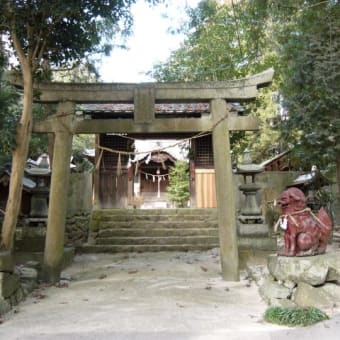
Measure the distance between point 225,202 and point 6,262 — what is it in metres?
3.66

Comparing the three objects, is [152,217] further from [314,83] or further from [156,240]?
[314,83]

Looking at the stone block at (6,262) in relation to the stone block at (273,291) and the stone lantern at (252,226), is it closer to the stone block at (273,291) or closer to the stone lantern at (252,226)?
the stone block at (273,291)

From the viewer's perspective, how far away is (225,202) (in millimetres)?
6977

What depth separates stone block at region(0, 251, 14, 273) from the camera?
206 inches

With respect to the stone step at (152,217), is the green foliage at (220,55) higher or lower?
higher

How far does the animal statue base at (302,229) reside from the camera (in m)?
5.18

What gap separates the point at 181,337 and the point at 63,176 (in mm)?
4006

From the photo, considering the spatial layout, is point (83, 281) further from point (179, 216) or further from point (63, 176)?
point (179, 216)

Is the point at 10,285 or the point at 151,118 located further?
the point at 151,118

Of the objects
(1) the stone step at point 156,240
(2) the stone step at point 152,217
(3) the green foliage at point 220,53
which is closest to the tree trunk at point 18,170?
(1) the stone step at point 156,240

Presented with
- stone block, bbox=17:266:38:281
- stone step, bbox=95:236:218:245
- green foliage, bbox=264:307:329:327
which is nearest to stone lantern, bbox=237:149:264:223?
stone step, bbox=95:236:218:245

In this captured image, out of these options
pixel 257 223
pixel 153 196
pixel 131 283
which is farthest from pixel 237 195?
pixel 153 196

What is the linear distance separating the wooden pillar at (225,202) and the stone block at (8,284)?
341cm

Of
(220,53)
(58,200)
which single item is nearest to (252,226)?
(58,200)
